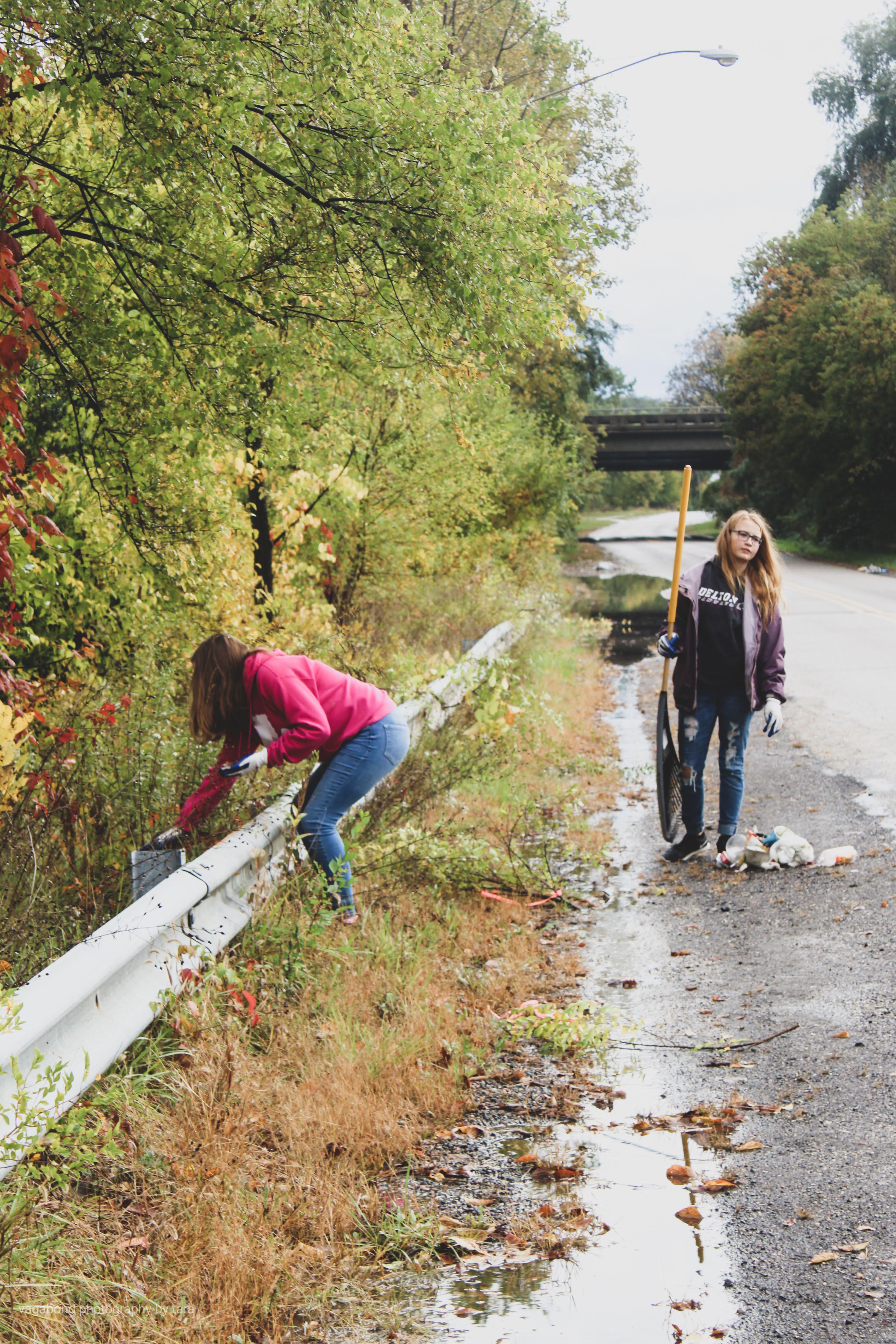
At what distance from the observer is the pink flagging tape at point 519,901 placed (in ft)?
20.5

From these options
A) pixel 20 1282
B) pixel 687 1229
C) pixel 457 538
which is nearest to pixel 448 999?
pixel 687 1229

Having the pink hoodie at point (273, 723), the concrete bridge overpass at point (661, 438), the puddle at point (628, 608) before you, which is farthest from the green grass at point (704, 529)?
the pink hoodie at point (273, 723)

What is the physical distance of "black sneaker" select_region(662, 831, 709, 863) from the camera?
23.5 ft

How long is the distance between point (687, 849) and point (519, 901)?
1.37 meters

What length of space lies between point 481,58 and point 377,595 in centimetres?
1421

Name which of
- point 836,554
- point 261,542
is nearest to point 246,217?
point 261,542

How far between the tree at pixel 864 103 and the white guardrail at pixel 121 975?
5046 centimetres

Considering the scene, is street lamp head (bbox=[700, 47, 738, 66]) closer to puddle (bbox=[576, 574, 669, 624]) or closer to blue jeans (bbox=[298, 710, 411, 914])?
blue jeans (bbox=[298, 710, 411, 914])

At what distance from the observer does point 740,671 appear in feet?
22.4

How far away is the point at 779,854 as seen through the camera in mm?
6715

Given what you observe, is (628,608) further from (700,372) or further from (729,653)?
(700,372)

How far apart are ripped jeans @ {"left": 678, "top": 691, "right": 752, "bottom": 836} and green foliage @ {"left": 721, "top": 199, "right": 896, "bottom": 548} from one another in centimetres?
3073

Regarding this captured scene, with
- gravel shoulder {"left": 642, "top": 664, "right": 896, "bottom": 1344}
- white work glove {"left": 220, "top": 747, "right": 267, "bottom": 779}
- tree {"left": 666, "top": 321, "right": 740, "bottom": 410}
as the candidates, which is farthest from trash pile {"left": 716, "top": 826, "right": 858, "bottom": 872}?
Result: tree {"left": 666, "top": 321, "right": 740, "bottom": 410}

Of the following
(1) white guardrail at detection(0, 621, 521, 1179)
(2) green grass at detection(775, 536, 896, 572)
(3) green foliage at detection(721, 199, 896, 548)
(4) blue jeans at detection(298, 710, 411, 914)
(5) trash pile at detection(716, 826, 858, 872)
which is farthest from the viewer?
(3) green foliage at detection(721, 199, 896, 548)
